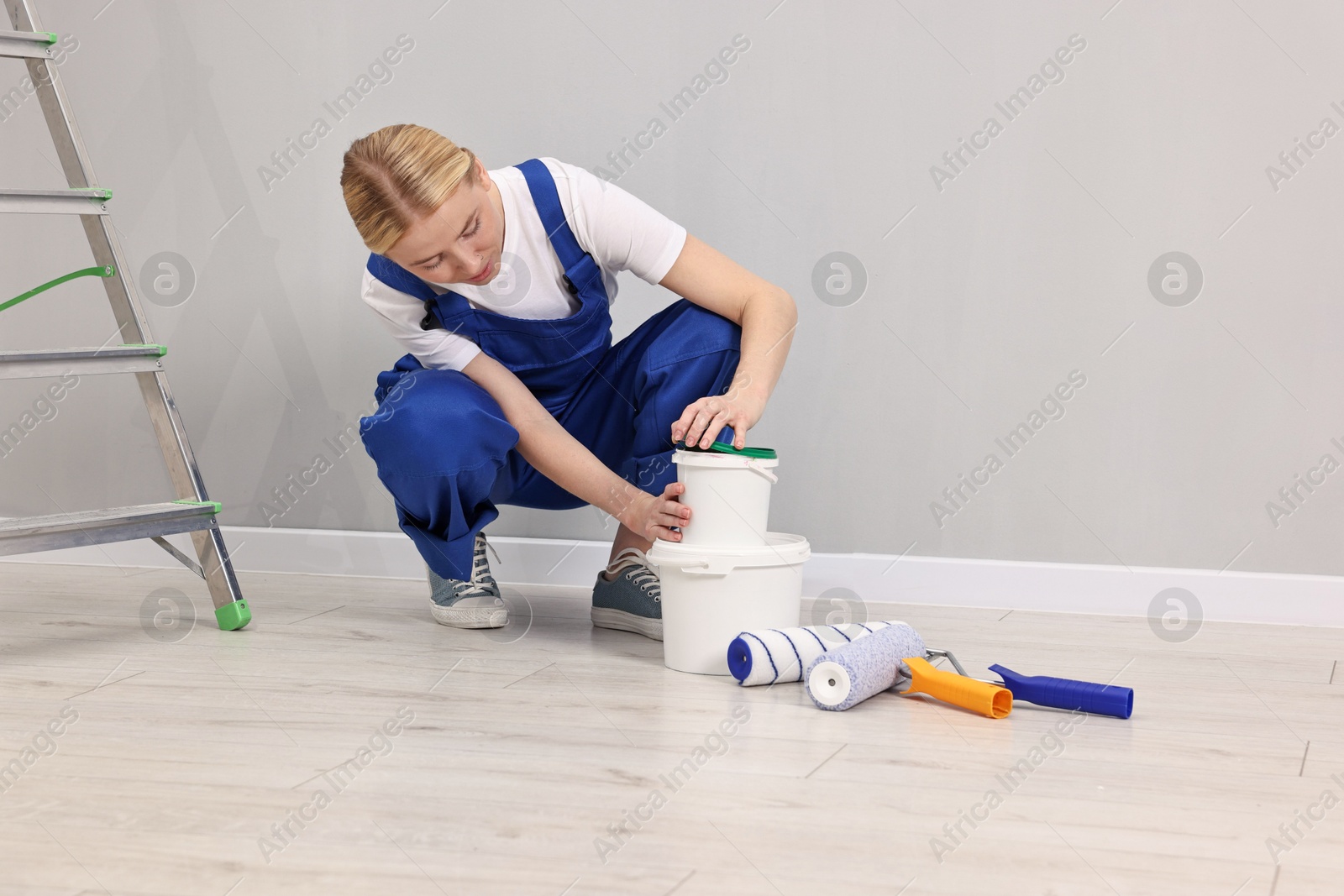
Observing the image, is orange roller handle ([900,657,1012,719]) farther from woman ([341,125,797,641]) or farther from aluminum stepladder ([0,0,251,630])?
aluminum stepladder ([0,0,251,630])

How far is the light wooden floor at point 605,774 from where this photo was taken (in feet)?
2.45

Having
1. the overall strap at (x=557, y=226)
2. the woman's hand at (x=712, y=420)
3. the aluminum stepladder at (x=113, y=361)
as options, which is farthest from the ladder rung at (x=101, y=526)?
the woman's hand at (x=712, y=420)

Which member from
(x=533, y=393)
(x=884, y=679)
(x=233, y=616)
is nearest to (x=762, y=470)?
(x=884, y=679)

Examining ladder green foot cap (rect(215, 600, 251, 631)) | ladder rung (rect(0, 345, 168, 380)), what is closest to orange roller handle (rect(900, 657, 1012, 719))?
ladder green foot cap (rect(215, 600, 251, 631))

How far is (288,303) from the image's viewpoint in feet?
6.88

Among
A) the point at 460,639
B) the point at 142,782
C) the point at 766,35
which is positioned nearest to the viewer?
the point at 142,782

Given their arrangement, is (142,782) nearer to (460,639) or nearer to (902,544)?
(460,639)

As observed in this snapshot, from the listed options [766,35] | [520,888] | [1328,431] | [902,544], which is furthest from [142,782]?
[1328,431]

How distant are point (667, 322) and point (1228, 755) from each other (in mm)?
924

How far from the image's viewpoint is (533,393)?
1659 mm

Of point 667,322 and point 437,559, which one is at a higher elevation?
point 667,322

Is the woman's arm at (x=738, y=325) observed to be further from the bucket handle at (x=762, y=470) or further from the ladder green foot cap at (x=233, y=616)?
the ladder green foot cap at (x=233, y=616)

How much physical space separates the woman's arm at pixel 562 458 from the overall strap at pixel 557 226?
185mm

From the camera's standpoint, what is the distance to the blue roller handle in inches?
45.0
